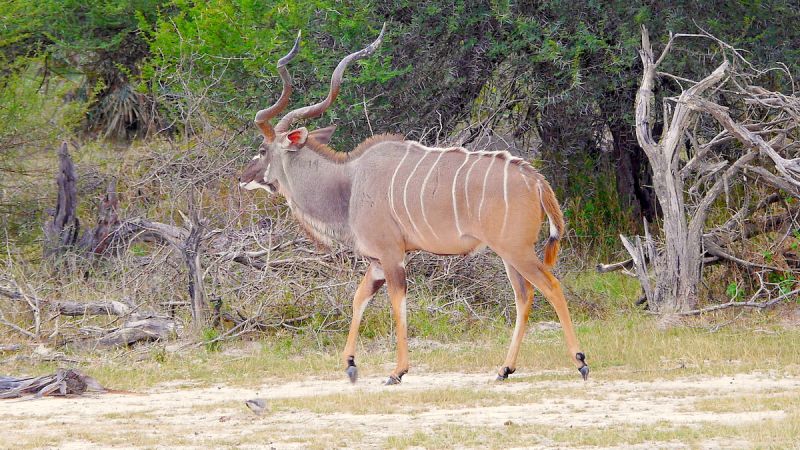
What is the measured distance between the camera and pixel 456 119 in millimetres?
9953

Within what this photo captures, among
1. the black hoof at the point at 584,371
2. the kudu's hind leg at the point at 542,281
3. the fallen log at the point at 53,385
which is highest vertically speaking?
the kudu's hind leg at the point at 542,281

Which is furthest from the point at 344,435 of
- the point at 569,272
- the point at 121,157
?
the point at 121,157

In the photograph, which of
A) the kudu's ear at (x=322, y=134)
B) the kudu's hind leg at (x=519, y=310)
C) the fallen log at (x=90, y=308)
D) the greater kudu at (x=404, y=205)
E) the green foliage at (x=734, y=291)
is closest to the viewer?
the greater kudu at (x=404, y=205)

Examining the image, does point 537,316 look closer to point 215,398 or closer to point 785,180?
point 785,180

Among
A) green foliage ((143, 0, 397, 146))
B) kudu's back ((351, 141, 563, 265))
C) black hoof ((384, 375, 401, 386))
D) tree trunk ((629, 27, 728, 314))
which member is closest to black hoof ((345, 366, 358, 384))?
black hoof ((384, 375, 401, 386))

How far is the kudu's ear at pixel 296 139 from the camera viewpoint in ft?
23.8

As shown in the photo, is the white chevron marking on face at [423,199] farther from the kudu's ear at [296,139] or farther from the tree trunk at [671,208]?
the tree trunk at [671,208]

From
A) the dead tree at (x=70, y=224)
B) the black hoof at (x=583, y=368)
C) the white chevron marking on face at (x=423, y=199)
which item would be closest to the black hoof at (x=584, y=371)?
the black hoof at (x=583, y=368)

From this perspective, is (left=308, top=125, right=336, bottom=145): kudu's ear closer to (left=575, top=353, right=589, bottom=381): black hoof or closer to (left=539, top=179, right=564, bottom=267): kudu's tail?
(left=539, top=179, right=564, bottom=267): kudu's tail

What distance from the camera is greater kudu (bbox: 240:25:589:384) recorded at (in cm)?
646

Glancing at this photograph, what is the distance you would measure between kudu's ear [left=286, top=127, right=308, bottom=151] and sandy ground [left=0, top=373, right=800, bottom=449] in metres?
1.51

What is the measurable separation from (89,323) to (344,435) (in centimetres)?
365

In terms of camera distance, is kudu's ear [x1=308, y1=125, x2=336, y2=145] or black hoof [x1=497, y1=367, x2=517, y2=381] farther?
kudu's ear [x1=308, y1=125, x2=336, y2=145]

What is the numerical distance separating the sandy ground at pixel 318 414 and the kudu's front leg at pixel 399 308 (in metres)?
0.12
